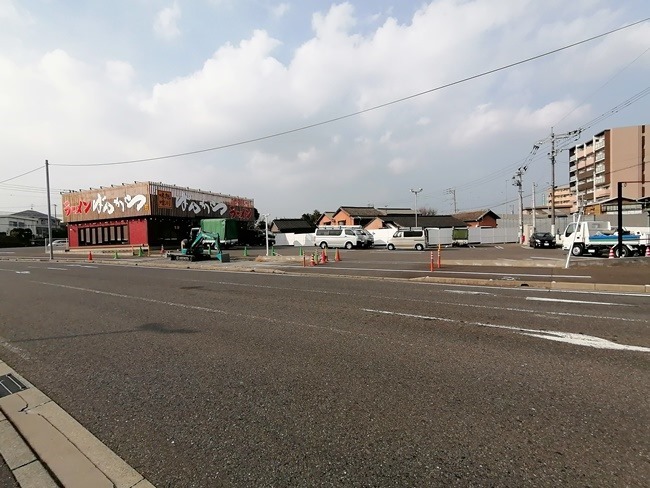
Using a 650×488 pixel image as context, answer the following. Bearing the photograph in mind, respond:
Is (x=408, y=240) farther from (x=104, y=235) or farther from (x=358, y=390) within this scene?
(x=104, y=235)

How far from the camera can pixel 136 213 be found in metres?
36.4

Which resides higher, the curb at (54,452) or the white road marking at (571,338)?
the white road marking at (571,338)

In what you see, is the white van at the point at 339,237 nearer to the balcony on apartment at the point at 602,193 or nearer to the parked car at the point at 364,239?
the parked car at the point at 364,239

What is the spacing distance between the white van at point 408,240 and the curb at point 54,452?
3249 cm

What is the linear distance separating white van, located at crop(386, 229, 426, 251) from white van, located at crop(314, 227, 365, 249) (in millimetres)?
3364

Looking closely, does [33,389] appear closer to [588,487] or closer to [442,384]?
[442,384]

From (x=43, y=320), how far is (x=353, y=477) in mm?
8210

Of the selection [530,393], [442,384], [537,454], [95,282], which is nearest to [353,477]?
[537,454]

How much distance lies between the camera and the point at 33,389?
429cm

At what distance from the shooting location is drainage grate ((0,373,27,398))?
426cm

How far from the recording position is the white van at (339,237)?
36344mm

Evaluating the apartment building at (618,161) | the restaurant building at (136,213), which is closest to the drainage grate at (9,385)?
the restaurant building at (136,213)

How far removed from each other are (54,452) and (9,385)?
2.16 metres

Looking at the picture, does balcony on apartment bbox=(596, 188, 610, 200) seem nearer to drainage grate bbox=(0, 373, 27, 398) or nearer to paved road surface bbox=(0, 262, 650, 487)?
paved road surface bbox=(0, 262, 650, 487)
